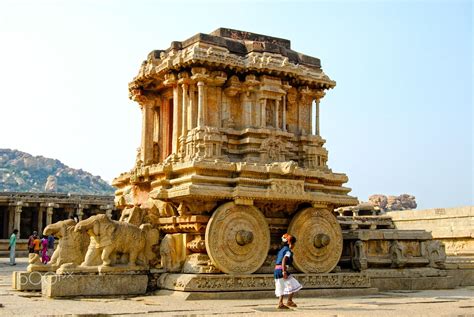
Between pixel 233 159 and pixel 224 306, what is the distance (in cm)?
520

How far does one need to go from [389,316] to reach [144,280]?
6197 millimetres

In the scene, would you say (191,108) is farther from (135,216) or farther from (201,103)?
(135,216)

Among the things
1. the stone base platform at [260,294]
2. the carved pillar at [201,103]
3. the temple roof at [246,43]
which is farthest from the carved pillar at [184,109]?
the stone base platform at [260,294]

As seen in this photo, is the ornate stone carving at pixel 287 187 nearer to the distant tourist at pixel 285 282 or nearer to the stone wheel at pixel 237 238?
the stone wheel at pixel 237 238

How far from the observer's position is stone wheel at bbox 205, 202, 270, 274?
14844 mm

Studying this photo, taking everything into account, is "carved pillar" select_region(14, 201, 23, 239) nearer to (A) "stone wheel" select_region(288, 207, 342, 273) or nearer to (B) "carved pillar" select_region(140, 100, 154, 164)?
(B) "carved pillar" select_region(140, 100, 154, 164)

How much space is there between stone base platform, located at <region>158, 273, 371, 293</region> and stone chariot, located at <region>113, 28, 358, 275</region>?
268 millimetres

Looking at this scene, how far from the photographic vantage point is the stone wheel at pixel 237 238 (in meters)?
14.8

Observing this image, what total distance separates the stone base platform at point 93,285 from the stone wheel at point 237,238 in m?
1.89

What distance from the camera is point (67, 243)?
1614 centimetres

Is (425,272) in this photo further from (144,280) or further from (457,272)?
(144,280)

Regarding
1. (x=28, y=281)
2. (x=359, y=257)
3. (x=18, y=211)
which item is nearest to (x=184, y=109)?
(x=28, y=281)

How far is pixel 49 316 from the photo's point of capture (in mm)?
10586

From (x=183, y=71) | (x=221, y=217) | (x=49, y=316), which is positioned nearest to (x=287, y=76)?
(x=183, y=71)
